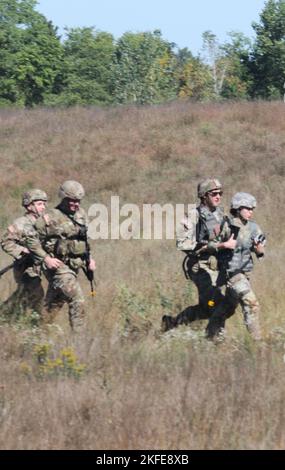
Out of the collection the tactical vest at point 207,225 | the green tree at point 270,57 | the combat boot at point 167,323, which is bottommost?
the combat boot at point 167,323

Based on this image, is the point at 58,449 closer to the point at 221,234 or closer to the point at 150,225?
the point at 221,234

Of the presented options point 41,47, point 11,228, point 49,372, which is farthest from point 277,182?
point 41,47

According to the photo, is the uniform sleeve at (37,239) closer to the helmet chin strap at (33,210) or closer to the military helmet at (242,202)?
the helmet chin strap at (33,210)

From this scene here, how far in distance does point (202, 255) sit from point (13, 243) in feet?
6.40

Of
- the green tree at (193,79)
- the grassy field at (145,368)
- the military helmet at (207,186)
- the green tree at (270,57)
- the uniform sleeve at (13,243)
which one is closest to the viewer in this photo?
the grassy field at (145,368)

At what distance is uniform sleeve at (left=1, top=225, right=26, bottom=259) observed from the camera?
9812 millimetres

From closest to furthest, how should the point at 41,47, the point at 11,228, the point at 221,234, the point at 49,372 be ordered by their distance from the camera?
the point at 49,372 < the point at 221,234 < the point at 11,228 < the point at 41,47

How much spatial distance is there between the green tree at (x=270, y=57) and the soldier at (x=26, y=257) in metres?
37.0

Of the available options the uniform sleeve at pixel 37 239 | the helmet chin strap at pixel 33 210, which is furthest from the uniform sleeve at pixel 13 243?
the uniform sleeve at pixel 37 239

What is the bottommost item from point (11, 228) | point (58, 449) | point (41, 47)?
point (58, 449)

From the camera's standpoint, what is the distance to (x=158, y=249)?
628 inches

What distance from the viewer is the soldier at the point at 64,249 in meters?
9.16
